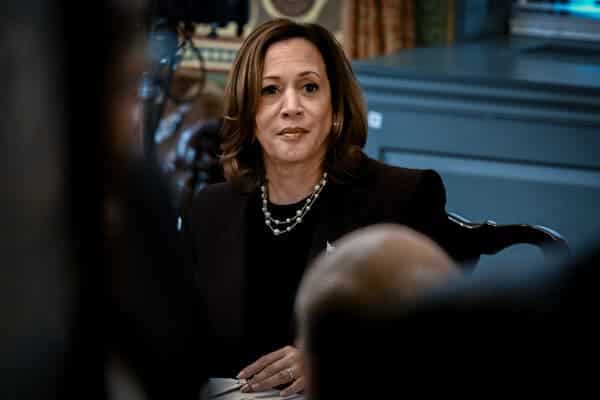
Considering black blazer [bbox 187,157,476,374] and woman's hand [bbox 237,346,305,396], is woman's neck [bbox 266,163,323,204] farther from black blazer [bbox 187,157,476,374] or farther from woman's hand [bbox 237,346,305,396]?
woman's hand [bbox 237,346,305,396]

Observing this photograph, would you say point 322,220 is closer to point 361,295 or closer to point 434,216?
point 434,216

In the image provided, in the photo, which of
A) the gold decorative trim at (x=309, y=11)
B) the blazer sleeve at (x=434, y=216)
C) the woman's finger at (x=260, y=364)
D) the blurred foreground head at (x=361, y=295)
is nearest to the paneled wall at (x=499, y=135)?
the blazer sleeve at (x=434, y=216)

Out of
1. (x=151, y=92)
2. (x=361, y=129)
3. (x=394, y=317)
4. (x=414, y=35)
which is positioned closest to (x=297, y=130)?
(x=361, y=129)

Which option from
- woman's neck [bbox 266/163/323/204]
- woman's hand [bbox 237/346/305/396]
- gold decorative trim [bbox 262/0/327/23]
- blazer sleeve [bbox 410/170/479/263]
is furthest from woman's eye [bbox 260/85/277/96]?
gold decorative trim [bbox 262/0/327/23]

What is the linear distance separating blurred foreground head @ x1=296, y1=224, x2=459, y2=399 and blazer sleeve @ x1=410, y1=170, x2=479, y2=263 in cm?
114

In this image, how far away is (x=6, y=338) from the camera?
590mm

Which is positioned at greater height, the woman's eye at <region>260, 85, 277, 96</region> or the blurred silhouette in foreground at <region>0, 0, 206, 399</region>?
the blurred silhouette in foreground at <region>0, 0, 206, 399</region>

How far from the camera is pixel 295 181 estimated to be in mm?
1820

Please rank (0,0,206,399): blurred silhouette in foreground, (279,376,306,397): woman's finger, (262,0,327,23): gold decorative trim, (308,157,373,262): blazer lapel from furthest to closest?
(262,0,327,23): gold decorative trim
(308,157,373,262): blazer lapel
(279,376,306,397): woman's finger
(0,0,206,399): blurred silhouette in foreground

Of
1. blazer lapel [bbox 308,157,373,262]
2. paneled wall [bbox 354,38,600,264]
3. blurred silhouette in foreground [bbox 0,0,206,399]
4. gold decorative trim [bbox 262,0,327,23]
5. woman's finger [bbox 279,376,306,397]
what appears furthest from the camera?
gold decorative trim [bbox 262,0,327,23]

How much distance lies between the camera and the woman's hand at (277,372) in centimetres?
163

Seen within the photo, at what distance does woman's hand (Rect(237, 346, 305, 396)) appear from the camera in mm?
1631

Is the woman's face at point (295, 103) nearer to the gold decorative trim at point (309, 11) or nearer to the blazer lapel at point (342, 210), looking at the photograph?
the blazer lapel at point (342, 210)

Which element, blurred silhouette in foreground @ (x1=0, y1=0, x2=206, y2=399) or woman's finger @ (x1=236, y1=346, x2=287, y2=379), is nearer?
blurred silhouette in foreground @ (x1=0, y1=0, x2=206, y2=399)
